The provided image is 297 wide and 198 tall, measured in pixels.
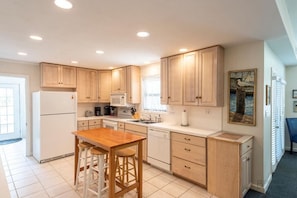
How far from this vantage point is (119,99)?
4.87 m

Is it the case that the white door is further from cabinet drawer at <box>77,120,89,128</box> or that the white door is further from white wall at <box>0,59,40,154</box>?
cabinet drawer at <box>77,120,89,128</box>

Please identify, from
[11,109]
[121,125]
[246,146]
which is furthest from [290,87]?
[11,109]

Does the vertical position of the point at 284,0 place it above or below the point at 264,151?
above

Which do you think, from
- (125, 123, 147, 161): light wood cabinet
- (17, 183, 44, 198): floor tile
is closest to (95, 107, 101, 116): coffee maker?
(125, 123, 147, 161): light wood cabinet

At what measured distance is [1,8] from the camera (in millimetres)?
1688

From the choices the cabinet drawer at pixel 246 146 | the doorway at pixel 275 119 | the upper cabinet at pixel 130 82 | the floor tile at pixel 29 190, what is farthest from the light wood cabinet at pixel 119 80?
the doorway at pixel 275 119

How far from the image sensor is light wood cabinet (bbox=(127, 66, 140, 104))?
180 inches

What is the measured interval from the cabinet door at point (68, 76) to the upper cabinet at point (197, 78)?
2.76m

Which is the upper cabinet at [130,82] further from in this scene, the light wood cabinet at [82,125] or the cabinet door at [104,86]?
the light wood cabinet at [82,125]

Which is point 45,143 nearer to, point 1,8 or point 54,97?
point 54,97

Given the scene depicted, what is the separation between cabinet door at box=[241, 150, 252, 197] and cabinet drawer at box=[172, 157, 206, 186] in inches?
21.8

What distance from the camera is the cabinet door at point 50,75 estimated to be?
422 centimetres

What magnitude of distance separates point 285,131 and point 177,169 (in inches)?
146

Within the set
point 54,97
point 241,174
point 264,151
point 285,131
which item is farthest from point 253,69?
point 54,97
